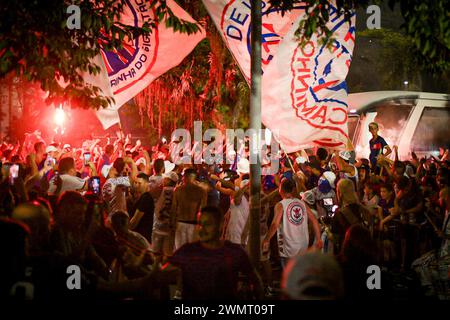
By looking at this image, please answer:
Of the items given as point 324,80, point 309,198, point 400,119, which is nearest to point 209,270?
point 324,80

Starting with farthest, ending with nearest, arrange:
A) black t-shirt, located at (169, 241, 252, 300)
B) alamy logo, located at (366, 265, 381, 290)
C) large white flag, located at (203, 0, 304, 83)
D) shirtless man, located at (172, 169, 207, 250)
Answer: shirtless man, located at (172, 169, 207, 250), large white flag, located at (203, 0, 304, 83), alamy logo, located at (366, 265, 381, 290), black t-shirt, located at (169, 241, 252, 300)

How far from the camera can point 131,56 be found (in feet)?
26.8

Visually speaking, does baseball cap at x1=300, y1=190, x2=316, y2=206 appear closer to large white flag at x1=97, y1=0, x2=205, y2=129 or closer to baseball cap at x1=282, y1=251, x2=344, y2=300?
large white flag at x1=97, y1=0, x2=205, y2=129

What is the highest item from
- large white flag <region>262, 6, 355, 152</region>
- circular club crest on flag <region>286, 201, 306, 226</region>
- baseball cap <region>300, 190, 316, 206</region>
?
large white flag <region>262, 6, 355, 152</region>

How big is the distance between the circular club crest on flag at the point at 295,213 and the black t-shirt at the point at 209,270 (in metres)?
3.15

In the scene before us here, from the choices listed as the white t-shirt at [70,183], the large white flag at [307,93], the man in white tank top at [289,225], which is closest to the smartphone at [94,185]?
the white t-shirt at [70,183]

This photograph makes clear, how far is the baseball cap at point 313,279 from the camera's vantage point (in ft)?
10.3

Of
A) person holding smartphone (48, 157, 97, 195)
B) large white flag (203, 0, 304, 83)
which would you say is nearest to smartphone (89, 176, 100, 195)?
person holding smartphone (48, 157, 97, 195)

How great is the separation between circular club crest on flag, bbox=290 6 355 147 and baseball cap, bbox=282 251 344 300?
3833 millimetres

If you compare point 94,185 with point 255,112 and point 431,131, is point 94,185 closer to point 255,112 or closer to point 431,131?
point 255,112

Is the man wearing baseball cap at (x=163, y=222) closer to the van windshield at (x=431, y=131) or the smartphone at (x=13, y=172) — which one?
the smartphone at (x=13, y=172)

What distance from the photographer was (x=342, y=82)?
23.0ft

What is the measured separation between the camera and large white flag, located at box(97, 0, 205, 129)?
8.02 metres

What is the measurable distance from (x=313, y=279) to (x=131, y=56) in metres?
5.79
